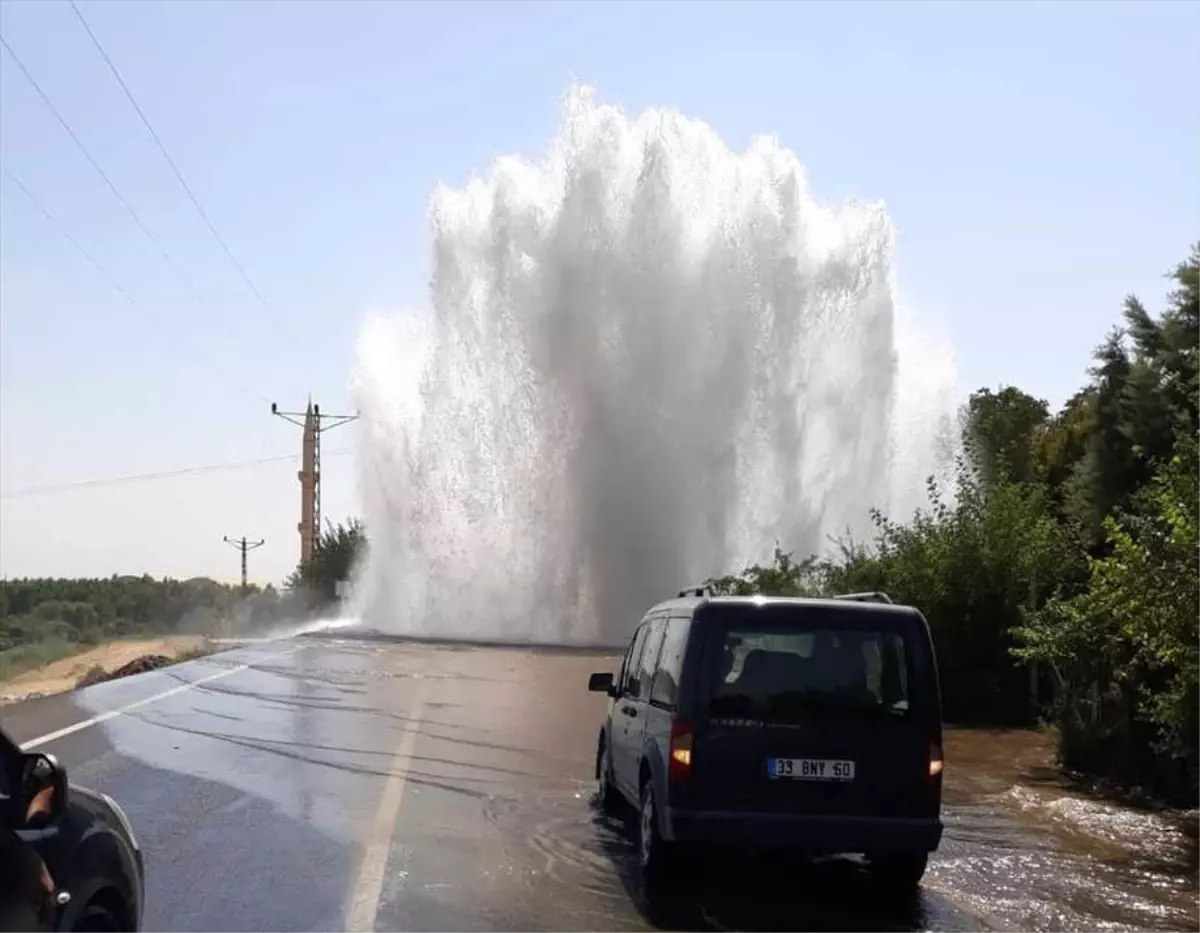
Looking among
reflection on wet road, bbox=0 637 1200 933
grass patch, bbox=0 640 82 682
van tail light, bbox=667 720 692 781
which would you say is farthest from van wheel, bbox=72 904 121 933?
grass patch, bbox=0 640 82 682

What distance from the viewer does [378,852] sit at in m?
9.94

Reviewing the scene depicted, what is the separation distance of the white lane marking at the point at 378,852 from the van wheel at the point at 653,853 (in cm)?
160

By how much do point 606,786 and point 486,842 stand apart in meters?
1.49

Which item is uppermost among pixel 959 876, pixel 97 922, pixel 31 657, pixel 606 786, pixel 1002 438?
pixel 1002 438

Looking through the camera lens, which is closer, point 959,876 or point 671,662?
point 671,662

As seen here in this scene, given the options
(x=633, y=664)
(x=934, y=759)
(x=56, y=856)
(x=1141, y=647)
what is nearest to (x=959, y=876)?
(x=934, y=759)

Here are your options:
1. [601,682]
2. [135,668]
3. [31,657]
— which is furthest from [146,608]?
[601,682]

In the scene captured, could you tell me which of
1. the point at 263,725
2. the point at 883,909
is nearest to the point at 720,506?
the point at 263,725

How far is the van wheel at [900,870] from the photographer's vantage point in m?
8.97

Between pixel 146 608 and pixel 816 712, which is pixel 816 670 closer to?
pixel 816 712

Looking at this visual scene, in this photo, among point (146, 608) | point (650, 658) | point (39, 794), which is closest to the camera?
point (39, 794)

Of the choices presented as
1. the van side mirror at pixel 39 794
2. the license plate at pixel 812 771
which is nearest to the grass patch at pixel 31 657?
the license plate at pixel 812 771

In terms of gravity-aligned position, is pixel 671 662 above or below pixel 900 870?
above

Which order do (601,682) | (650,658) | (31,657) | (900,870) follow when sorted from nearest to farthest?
(900,870) < (650,658) < (601,682) < (31,657)
